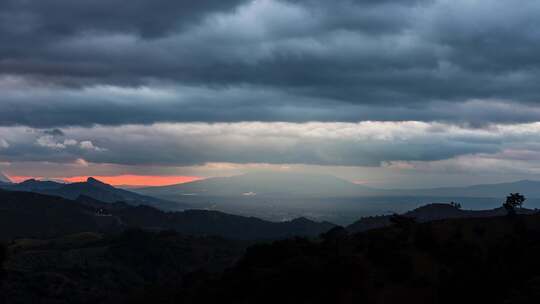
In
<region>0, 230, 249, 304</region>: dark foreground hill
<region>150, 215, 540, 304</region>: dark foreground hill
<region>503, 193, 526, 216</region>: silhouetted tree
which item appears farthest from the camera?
<region>0, 230, 249, 304</region>: dark foreground hill

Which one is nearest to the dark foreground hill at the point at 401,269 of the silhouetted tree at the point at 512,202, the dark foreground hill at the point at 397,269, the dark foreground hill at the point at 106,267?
the dark foreground hill at the point at 397,269

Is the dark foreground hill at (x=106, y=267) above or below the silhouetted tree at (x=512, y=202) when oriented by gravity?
below

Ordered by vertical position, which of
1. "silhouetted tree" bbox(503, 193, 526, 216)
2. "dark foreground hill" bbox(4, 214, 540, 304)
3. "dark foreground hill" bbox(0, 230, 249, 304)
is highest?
"silhouetted tree" bbox(503, 193, 526, 216)

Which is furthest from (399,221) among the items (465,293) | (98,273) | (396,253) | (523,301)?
(98,273)

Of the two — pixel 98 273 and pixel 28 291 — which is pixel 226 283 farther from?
pixel 98 273

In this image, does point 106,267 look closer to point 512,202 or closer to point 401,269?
point 512,202

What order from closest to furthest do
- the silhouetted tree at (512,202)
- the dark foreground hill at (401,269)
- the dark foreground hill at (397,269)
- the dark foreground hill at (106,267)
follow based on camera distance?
the dark foreground hill at (401,269) → the dark foreground hill at (397,269) → the silhouetted tree at (512,202) → the dark foreground hill at (106,267)

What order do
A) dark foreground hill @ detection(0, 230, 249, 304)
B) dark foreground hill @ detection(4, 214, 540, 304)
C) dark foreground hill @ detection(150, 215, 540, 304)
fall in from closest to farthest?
dark foreground hill @ detection(150, 215, 540, 304) → dark foreground hill @ detection(4, 214, 540, 304) → dark foreground hill @ detection(0, 230, 249, 304)

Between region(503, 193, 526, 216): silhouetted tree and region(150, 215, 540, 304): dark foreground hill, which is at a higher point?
region(503, 193, 526, 216): silhouetted tree

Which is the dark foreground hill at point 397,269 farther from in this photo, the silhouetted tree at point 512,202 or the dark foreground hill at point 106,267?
the dark foreground hill at point 106,267

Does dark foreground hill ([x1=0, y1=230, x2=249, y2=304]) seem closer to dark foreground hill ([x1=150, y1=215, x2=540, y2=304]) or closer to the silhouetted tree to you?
dark foreground hill ([x1=150, y1=215, x2=540, y2=304])

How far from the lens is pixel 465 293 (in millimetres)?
45438

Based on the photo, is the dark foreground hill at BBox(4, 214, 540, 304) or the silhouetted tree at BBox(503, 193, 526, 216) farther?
the silhouetted tree at BBox(503, 193, 526, 216)

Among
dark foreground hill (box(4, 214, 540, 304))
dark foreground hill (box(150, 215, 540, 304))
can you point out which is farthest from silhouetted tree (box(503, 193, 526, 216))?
dark foreground hill (box(150, 215, 540, 304))
